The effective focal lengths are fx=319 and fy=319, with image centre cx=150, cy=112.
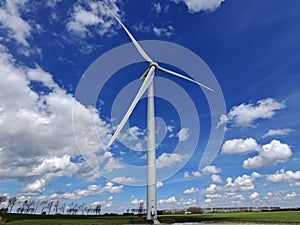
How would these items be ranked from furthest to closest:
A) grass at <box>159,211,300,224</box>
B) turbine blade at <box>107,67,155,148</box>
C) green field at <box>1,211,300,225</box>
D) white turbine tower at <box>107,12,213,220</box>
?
grass at <box>159,211,300,224</box>
green field at <box>1,211,300,225</box>
white turbine tower at <box>107,12,213,220</box>
turbine blade at <box>107,67,155,148</box>

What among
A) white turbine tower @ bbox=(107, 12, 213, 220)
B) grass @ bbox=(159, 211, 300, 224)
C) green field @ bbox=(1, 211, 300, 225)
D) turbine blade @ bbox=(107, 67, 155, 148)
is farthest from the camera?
grass @ bbox=(159, 211, 300, 224)

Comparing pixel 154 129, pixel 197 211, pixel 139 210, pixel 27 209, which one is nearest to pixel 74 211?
pixel 27 209

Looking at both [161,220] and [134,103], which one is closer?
[134,103]

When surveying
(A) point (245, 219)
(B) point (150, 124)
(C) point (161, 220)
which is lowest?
(C) point (161, 220)

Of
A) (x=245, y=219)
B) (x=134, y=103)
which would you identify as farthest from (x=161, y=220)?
(x=134, y=103)

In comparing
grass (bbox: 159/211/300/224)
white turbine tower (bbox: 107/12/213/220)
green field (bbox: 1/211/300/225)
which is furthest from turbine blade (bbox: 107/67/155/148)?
grass (bbox: 159/211/300/224)

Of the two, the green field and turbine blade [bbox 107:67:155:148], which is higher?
turbine blade [bbox 107:67:155:148]

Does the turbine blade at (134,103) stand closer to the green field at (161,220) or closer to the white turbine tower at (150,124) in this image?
the white turbine tower at (150,124)

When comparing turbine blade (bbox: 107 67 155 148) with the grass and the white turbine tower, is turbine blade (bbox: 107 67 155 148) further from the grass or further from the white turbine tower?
A: the grass

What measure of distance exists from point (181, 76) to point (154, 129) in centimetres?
1355

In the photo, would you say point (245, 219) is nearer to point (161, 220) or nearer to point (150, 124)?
point (161, 220)

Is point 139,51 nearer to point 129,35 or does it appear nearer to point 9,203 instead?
point 129,35

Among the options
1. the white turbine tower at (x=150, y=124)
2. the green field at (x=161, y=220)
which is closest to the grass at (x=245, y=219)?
the green field at (x=161, y=220)

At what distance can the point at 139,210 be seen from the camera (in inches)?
5822
